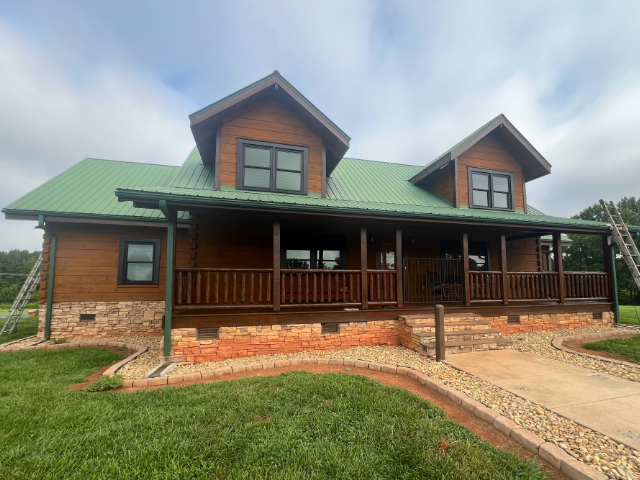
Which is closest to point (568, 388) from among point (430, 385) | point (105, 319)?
point (430, 385)

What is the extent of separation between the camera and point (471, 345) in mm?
6617

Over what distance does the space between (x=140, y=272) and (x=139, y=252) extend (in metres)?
0.63

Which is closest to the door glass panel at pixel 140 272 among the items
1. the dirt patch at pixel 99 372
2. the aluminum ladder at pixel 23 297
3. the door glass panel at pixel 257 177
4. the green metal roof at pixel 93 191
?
the green metal roof at pixel 93 191

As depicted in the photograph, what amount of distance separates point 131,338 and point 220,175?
5.46 metres

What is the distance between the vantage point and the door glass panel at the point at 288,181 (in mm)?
8663

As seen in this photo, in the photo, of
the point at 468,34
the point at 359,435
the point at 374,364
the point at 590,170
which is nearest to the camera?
the point at 359,435

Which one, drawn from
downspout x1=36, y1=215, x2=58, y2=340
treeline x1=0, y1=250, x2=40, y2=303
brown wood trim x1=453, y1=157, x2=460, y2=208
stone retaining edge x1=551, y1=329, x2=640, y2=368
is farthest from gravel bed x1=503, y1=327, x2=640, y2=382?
treeline x1=0, y1=250, x2=40, y2=303

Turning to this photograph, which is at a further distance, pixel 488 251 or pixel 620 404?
pixel 488 251

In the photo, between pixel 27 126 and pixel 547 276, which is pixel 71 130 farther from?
pixel 547 276

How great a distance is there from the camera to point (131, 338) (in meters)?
8.72

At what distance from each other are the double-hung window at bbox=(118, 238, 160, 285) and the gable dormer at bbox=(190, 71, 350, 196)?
3395 millimetres

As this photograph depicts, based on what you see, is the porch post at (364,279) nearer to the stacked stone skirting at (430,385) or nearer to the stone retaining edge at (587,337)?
the stacked stone skirting at (430,385)

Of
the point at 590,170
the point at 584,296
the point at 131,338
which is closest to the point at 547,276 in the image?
the point at 584,296

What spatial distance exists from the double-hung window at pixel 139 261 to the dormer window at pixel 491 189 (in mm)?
10789
